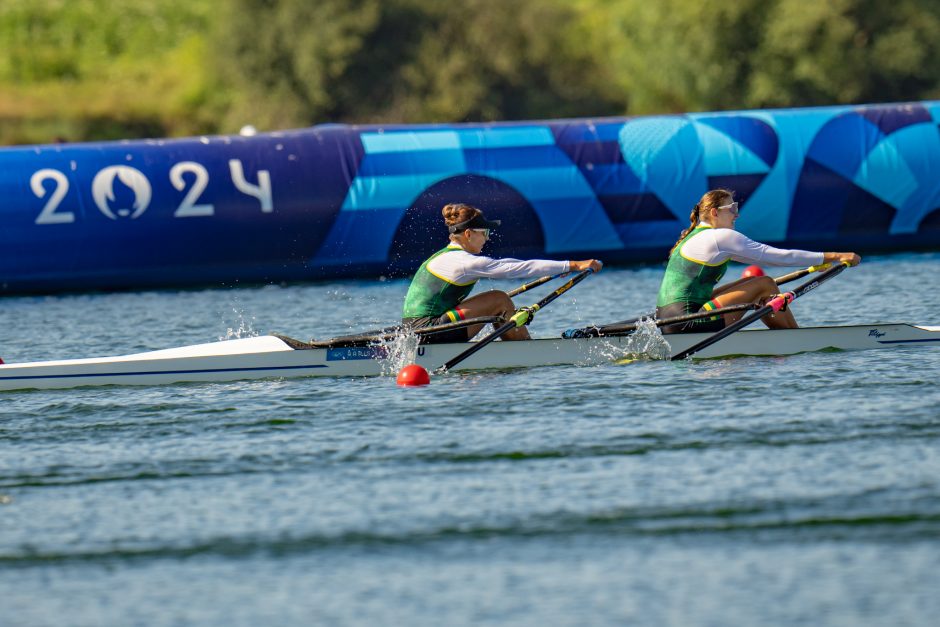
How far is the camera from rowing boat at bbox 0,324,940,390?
11812 mm

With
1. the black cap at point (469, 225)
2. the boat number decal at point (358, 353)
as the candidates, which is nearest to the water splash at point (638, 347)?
the black cap at point (469, 225)

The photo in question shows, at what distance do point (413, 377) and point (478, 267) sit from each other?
1.05 meters

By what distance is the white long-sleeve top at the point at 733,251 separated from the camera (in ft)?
39.0

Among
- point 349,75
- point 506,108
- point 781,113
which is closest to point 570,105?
point 506,108

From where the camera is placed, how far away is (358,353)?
39.4 ft

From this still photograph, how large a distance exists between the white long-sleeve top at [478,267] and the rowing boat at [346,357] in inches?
21.8

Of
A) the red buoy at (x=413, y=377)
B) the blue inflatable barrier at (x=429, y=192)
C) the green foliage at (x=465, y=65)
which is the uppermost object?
the green foliage at (x=465, y=65)

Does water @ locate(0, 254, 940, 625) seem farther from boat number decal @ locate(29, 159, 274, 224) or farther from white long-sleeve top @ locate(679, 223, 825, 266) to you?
boat number decal @ locate(29, 159, 274, 224)

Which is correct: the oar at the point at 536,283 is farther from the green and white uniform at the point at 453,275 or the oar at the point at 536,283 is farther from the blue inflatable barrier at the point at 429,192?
the blue inflatable barrier at the point at 429,192

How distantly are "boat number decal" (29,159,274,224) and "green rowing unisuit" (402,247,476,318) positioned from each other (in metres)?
7.65

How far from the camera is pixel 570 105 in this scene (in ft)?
144

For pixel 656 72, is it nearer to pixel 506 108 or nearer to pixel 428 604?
pixel 506 108

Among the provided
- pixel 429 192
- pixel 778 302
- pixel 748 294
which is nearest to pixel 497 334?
pixel 748 294

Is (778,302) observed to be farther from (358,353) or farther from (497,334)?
(358,353)
